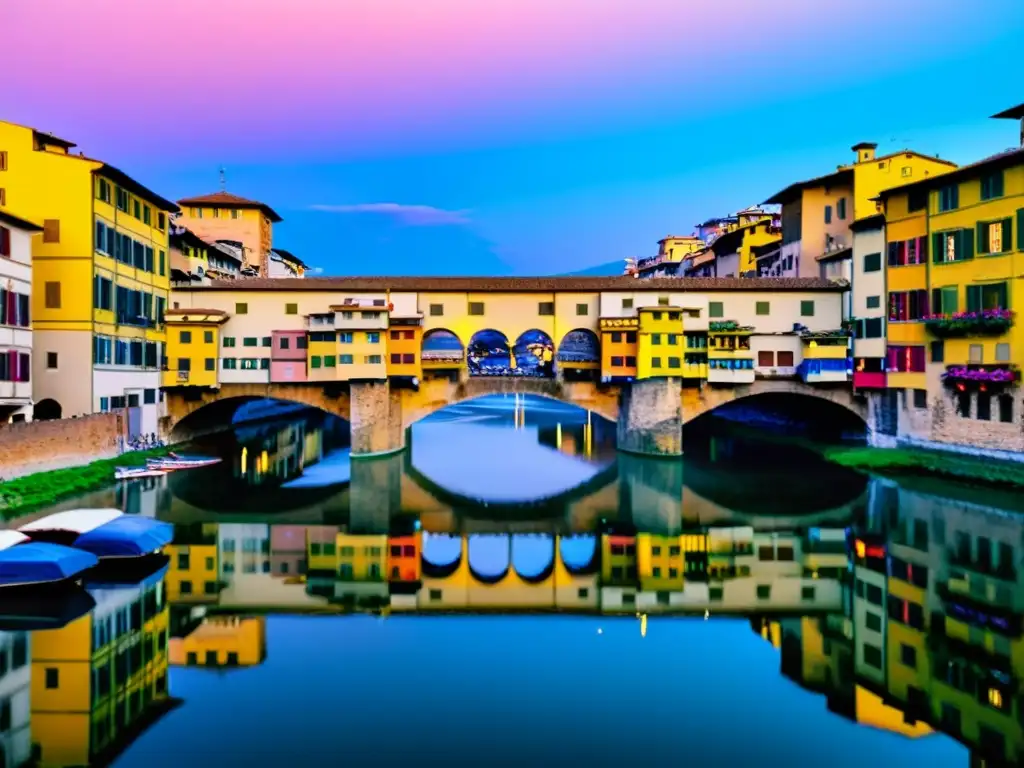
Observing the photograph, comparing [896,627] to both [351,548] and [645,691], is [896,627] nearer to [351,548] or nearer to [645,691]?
[645,691]

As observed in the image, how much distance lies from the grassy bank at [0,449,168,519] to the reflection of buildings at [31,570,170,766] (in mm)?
9887

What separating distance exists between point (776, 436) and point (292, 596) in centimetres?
4071

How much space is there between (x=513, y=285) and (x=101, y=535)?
92.0 feet

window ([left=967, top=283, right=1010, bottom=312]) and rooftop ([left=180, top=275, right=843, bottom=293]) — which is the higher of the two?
rooftop ([left=180, top=275, right=843, bottom=293])

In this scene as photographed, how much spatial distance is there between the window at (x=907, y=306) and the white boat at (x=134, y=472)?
118 ft

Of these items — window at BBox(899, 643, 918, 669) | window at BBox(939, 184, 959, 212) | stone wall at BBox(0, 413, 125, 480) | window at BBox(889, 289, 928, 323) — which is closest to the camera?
window at BBox(899, 643, 918, 669)

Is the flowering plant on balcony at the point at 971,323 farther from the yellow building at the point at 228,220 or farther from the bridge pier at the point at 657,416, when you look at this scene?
the yellow building at the point at 228,220

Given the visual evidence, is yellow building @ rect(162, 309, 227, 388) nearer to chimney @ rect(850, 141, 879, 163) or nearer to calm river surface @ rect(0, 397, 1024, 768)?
calm river surface @ rect(0, 397, 1024, 768)

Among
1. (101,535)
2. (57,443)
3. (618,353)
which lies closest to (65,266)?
(57,443)

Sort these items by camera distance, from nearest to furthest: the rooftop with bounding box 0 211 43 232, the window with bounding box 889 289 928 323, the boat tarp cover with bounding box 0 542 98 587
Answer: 1. the boat tarp cover with bounding box 0 542 98 587
2. the rooftop with bounding box 0 211 43 232
3. the window with bounding box 889 289 928 323

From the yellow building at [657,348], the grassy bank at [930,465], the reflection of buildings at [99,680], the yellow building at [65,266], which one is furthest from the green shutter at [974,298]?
the yellow building at [65,266]

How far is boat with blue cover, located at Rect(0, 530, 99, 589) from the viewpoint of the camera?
18.7 metres

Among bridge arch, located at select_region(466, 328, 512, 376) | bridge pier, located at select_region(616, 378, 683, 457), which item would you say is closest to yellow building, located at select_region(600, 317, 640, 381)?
bridge pier, located at select_region(616, 378, 683, 457)

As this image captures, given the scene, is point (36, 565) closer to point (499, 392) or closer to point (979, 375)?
point (499, 392)
